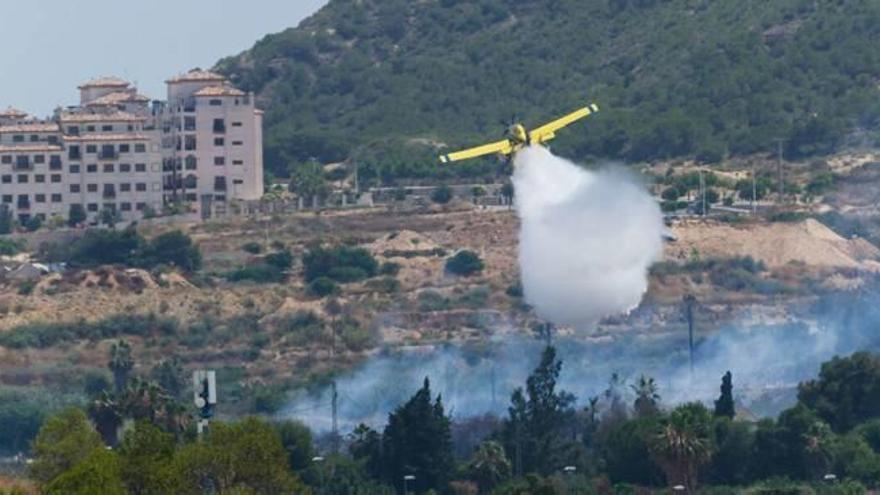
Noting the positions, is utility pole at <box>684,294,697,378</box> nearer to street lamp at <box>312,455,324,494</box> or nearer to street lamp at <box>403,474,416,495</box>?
street lamp at <box>403,474,416,495</box>

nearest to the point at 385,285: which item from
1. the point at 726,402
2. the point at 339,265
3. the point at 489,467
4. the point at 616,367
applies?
the point at 339,265

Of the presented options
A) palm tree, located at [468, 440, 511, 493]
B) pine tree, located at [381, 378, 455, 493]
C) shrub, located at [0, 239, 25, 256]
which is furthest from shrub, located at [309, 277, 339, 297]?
palm tree, located at [468, 440, 511, 493]

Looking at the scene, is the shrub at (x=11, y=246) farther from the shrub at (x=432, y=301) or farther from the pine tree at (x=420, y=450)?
the pine tree at (x=420, y=450)

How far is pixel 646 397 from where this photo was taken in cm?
15212

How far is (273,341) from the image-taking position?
178 m

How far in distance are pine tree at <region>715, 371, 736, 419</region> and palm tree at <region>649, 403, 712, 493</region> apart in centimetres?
779

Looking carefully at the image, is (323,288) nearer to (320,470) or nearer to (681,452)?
(320,470)

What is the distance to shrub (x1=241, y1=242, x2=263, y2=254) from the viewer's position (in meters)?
193

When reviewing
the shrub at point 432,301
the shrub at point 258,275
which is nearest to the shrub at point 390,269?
the shrub at point 432,301

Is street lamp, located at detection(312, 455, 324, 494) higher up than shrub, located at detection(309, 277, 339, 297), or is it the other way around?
shrub, located at detection(309, 277, 339, 297)

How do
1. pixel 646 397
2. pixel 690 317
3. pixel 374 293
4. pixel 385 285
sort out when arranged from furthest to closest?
pixel 385 285, pixel 374 293, pixel 690 317, pixel 646 397

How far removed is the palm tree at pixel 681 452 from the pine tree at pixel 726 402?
7.79 meters

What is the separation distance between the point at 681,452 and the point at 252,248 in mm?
60448

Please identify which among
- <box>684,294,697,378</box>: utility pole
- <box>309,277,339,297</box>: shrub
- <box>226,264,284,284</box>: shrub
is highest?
<box>226,264,284,284</box>: shrub
